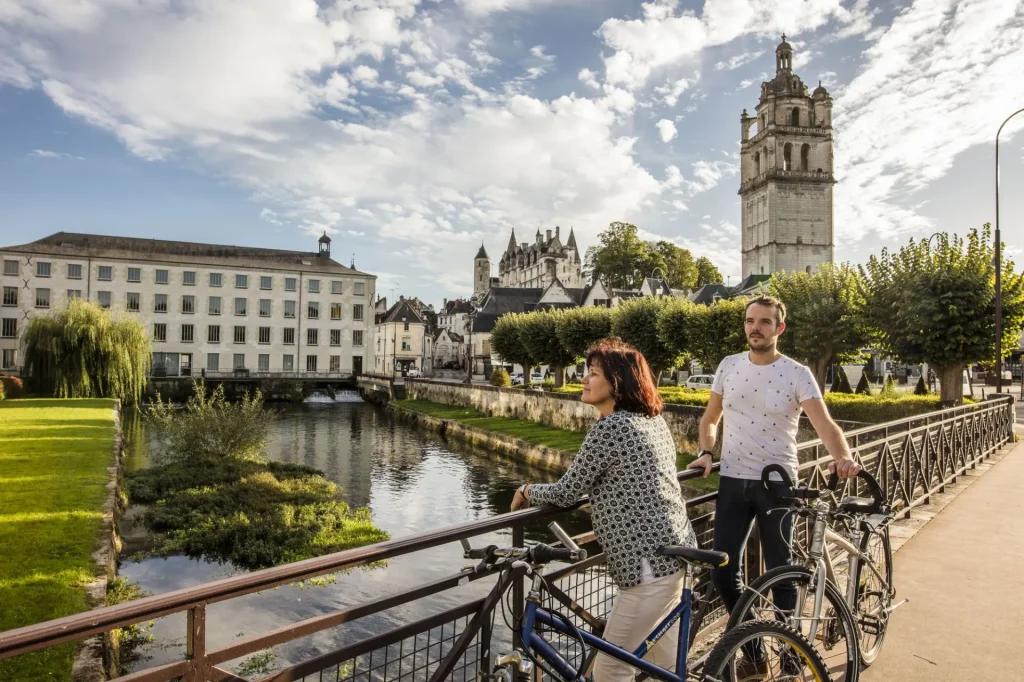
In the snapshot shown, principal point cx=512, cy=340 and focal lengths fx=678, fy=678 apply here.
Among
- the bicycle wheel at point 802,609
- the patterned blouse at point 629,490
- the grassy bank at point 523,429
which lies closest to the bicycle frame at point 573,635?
the patterned blouse at point 629,490

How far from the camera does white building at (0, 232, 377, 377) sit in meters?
63.8

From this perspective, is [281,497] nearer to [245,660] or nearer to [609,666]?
[245,660]

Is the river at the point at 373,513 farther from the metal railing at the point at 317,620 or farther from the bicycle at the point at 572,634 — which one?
the bicycle at the point at 572,634

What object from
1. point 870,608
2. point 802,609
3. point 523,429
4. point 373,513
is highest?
point 802,609

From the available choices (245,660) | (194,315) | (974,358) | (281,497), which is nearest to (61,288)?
(194,315)

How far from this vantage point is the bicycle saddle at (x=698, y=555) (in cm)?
300

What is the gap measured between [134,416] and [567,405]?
27.7 meters

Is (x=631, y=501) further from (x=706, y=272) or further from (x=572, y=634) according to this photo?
(x=706, y=272)

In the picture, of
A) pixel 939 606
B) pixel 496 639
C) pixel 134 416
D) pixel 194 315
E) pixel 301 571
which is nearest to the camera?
A: pixel 301 571

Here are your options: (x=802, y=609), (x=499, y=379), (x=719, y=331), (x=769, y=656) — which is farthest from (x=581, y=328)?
(x=769, y=656)

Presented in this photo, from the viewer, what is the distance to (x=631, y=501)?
3199mm

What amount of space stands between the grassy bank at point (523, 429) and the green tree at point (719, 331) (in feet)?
25.0

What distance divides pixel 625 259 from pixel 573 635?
9208 centimetres

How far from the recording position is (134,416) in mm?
42250
